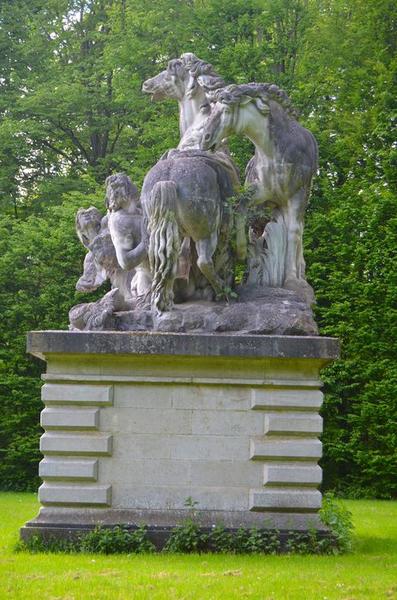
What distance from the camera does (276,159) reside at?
9203 mm

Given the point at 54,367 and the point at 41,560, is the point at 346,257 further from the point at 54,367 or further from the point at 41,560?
the point at 41,560

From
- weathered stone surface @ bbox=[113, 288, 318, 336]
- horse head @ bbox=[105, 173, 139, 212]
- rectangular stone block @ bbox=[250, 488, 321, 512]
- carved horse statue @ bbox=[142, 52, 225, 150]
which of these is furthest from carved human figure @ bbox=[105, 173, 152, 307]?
rectangular stone block @ bbox=[250, 488, 321, 512]

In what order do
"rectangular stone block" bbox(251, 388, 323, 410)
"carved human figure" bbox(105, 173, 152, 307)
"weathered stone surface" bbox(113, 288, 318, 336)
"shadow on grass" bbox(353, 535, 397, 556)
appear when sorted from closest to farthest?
1. "rectangular stone block" bbox(251, 388, 323, 410)
2. "weathered stone surface" bbox(113, 288, 318, 336)
3. "shadow on grass" bbox(353, 535, 397, 556)
4. "carved human figure" bbox(105, 173, 152, 307)

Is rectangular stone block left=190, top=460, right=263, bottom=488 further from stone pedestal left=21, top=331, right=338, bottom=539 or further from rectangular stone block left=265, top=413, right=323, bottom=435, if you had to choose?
rectangular stone block left=265, top=413, right=323, bottom=435

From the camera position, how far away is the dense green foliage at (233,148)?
51.0 ft

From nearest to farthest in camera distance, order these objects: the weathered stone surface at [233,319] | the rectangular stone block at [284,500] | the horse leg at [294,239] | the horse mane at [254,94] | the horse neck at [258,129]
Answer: the rectangular stone block at [284,500]
the weathered stone surface at [233,319]
the horse mane at [254,94]
the horse neck at [258,129]
the horse leg at [294,239]

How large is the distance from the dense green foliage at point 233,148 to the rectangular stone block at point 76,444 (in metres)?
7.63

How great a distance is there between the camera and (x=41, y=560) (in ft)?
24.9

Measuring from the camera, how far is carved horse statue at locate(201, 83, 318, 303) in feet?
29.5

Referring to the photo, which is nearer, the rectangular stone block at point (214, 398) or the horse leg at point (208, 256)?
the rectangular stone block at point (214, 398)

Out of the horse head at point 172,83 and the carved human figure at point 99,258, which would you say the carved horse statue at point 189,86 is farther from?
the carved human figure at point 99,258

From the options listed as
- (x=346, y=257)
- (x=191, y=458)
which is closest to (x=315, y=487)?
(x=191, y=458)

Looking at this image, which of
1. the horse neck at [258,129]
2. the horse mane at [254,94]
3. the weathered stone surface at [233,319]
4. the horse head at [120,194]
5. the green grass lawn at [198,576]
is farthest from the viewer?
the horse head at [120,194]

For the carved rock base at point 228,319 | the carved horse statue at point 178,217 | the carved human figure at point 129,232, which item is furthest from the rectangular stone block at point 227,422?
the carved human figure at point 129,232
